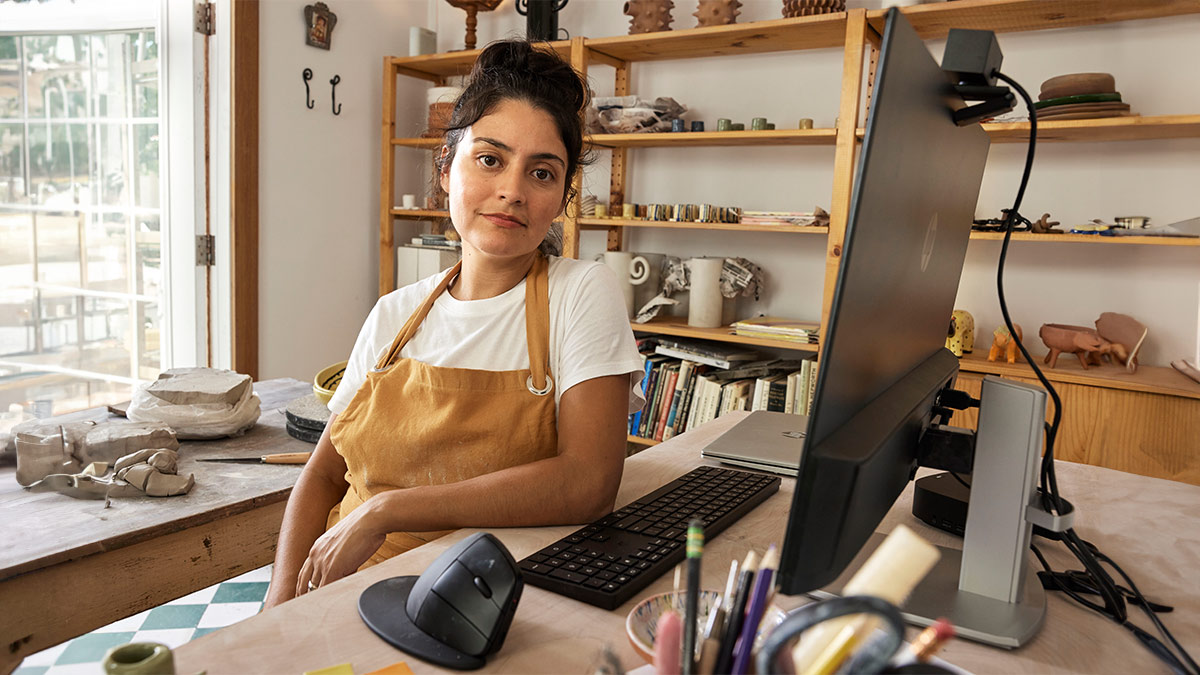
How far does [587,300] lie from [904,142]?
679 mm

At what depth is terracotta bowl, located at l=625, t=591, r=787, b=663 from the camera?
622mm

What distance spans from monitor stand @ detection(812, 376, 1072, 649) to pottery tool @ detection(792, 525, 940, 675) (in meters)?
0.40

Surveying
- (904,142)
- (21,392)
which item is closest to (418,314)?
(904,142)

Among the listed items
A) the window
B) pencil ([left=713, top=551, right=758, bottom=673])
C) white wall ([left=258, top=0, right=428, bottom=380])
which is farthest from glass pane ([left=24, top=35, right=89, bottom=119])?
pencil ([left=713, top=551, right=758, bottom=673])

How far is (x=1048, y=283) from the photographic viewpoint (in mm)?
2729

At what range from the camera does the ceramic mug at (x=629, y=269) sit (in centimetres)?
321

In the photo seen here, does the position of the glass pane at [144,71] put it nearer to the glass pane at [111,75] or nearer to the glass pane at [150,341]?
the glass pane at [111,75]

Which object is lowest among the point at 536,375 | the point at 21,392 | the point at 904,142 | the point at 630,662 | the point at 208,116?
the point at 21,392

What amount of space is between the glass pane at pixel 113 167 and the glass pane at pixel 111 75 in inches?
2.3

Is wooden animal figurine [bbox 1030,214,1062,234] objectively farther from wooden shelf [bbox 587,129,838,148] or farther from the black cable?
the black cable

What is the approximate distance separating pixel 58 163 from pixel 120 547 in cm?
239

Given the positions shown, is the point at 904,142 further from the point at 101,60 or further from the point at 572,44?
the point at 101,60

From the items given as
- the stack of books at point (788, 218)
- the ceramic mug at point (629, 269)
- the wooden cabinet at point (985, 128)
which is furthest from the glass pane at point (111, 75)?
the stack of books at point (788, 218)

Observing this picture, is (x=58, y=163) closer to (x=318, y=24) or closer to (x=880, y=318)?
(x=318, y=24)
